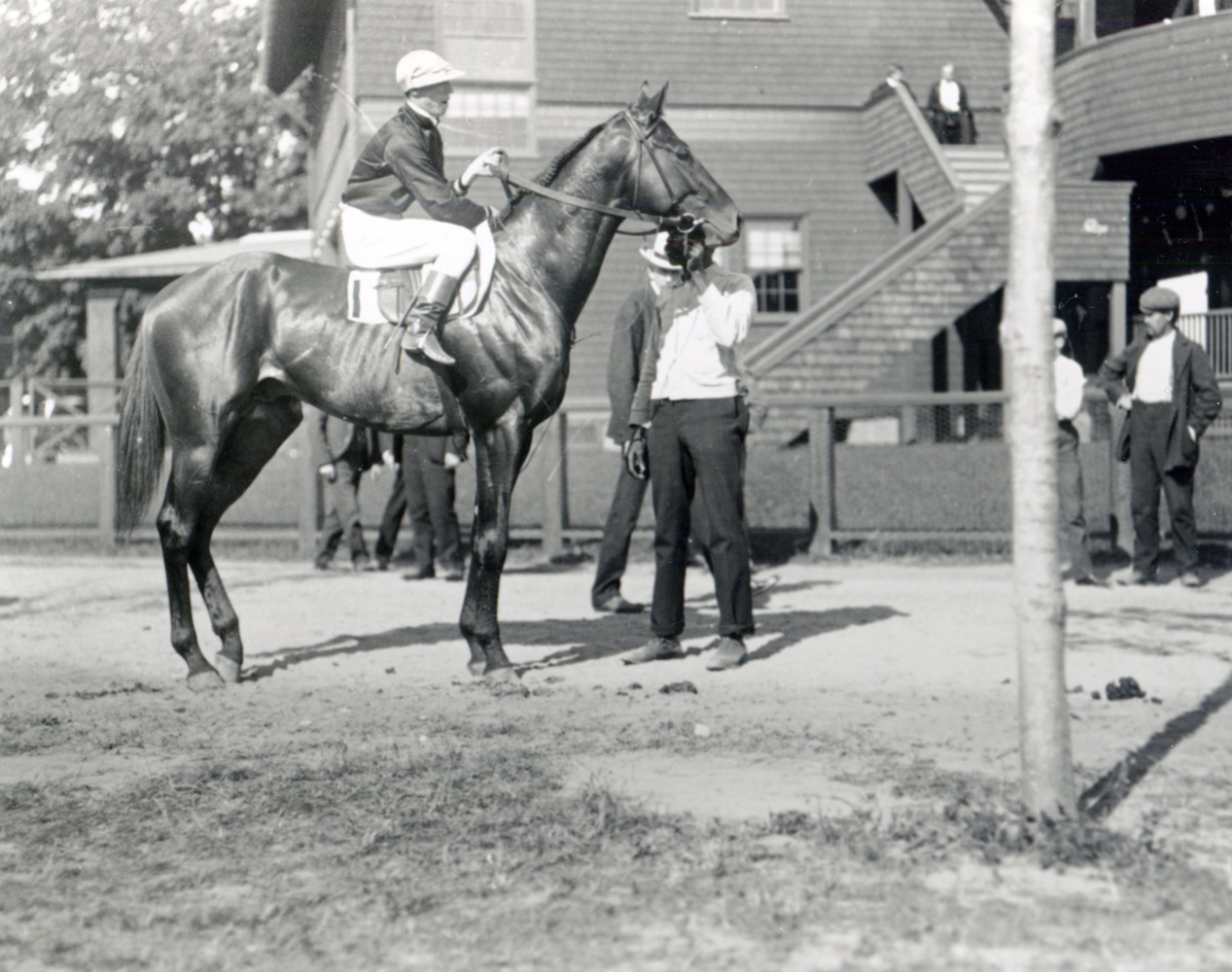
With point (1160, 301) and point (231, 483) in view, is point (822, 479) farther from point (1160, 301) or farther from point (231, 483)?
point (231, 483)

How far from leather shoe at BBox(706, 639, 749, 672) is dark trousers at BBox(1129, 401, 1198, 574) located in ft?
17.6

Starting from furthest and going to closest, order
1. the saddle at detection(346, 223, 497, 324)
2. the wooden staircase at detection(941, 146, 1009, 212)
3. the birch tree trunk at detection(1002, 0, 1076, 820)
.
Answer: the wooden staircase at detection(941, 146, 1009, 212) → the saddle at detection(346, 223, 497, 324) → the birch tree trunk at detection(1002, 0, 1076, 820)

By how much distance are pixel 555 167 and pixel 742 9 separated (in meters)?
17.1

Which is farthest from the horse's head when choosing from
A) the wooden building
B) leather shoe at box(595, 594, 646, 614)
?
the wooden building

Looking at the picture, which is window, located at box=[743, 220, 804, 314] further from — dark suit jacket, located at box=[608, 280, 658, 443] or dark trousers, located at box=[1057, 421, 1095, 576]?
dark suit jacket, located at box=[608, 280, 658, 443]

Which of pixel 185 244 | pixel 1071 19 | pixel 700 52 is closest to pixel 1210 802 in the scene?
pixel 700 52

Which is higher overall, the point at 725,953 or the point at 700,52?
the point at 700,52

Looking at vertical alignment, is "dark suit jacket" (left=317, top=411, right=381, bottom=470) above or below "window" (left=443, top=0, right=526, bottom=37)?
below

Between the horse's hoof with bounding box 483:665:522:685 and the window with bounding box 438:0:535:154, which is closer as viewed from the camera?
the horse's hoof with bounding box 483:665:522:685

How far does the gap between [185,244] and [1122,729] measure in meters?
39.5

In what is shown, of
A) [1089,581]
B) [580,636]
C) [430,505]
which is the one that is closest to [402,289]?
[580,636]

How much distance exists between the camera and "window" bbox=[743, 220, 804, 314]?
2512 centimetres

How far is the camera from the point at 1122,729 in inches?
257

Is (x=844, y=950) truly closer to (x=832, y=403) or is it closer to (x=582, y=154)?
(x=582, y=154)
